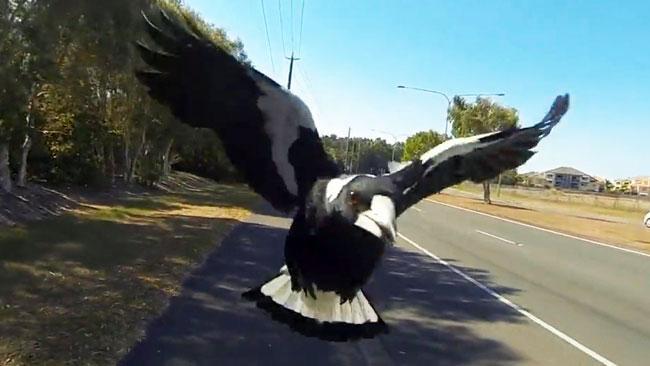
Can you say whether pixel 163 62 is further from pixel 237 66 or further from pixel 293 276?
pixel 293 276

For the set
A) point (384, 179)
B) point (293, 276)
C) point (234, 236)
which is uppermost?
point (384, 179)

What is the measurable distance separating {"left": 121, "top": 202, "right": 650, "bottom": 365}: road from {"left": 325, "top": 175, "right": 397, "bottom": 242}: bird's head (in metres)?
2.90

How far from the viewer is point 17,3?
8.71 metres

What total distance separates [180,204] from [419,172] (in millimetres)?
18095

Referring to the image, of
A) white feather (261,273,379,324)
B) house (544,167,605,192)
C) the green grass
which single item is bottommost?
the green grass

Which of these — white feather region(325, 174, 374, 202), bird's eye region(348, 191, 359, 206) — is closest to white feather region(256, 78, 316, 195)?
white feather region(325, 174, 374, 202)

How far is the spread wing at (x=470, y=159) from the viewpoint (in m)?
2.84

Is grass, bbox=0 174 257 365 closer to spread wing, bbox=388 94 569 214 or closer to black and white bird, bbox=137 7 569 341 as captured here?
black and white bird, bbox=137 7 569 341

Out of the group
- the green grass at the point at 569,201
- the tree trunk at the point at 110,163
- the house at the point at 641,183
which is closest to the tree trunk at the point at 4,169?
the tree trunk at the point at 110,163

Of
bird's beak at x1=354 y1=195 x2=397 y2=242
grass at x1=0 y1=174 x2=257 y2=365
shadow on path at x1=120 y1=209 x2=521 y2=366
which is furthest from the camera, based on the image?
shadow on path at x1=120 y1=209 x2=521 y2=366

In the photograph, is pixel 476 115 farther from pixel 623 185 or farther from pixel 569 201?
pixel 623 185

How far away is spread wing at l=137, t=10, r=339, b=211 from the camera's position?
3086 millimetres

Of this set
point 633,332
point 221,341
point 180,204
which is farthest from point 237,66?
point 180,204

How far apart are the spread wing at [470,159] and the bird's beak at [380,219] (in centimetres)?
25
